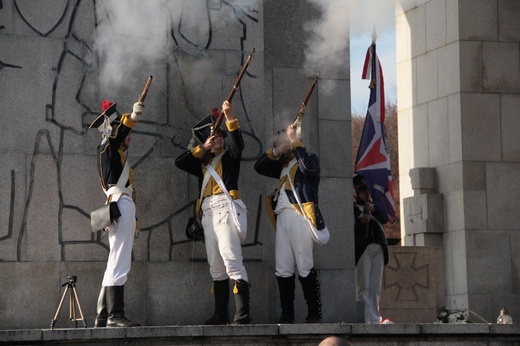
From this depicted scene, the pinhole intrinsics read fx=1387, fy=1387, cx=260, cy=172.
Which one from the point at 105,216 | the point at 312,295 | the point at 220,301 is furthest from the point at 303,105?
the point at 105,216

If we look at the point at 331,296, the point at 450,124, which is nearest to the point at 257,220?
the point at 331,296

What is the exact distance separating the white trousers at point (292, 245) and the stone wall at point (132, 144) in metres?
0.85

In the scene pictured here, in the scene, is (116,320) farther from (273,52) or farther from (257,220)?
(273,52)

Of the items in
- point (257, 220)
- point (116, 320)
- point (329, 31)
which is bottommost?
point (116, 320)

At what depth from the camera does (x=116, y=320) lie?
14078mm

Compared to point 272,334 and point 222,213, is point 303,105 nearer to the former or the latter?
point 222,213

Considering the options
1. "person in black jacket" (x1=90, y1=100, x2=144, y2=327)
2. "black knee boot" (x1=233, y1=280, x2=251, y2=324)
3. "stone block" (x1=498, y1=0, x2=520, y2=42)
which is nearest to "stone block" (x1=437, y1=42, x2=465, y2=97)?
"stone block" (x1=498, y1=0, x2=520, y2=42)

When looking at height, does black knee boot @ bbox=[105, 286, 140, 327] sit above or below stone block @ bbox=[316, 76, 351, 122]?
below

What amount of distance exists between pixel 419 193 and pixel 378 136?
14.3 feet

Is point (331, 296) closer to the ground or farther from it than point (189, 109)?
closer to the ground

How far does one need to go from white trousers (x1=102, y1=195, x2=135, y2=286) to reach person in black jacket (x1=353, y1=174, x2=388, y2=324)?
13.1ft

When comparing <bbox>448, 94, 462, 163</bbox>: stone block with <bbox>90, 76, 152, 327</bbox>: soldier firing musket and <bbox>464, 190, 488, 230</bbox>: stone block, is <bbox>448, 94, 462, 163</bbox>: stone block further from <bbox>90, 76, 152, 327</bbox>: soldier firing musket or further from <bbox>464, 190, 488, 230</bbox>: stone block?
<bbox>90, 76, 152, 327</bbox>: soldier firing musket

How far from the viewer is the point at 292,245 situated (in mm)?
15211

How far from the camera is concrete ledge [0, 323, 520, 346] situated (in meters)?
13.4
